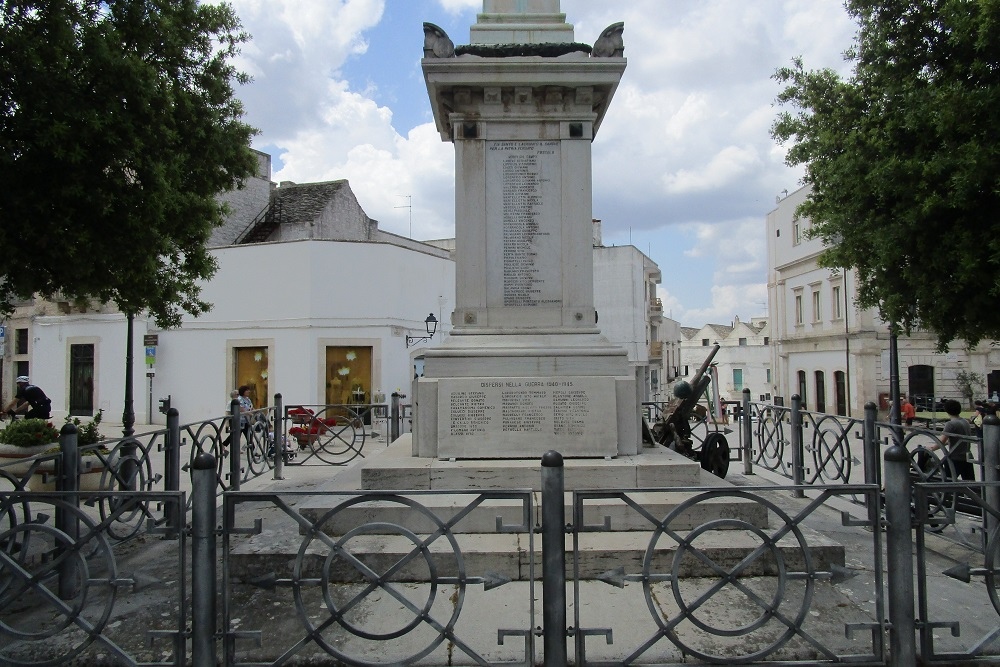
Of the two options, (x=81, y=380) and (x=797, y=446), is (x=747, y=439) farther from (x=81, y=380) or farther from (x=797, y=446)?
(x=81, y=380)

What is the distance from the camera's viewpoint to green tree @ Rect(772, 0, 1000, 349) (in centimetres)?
736

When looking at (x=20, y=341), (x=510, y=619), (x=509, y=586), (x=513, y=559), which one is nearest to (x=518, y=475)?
(x=513, y=559)

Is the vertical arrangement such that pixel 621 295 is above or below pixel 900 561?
above

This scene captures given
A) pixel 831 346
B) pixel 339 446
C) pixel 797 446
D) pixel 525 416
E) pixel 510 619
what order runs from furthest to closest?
pixel 831 346 < pixel 339 446 < pixel 797 446 < pixel 525 416 < pixel 510 619

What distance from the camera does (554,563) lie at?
3326 mm

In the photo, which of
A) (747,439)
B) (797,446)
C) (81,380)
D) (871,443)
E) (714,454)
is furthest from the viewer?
(81,380)

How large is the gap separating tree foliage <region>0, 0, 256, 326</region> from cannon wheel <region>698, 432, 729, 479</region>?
6977 millimetres

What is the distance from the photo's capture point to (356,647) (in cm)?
375

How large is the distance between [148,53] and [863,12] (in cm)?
929

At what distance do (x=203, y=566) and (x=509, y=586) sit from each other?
2012 millimetres

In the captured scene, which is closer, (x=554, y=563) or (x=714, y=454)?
(x=554, y=563)

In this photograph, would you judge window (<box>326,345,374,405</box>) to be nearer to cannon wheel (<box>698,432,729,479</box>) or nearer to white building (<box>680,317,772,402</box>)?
cannon wheel (<box>698,432,729,479</box>)

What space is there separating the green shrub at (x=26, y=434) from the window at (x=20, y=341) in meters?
22.9

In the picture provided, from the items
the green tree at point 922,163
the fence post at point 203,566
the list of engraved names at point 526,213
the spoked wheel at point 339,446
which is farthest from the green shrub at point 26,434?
Answer: the green tree at point 922,163
